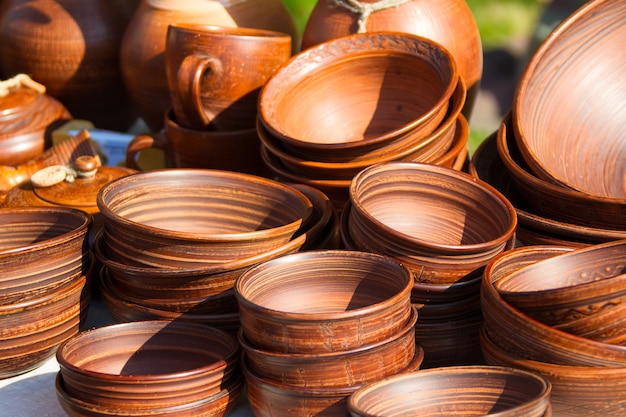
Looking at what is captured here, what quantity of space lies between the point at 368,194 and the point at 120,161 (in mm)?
1226

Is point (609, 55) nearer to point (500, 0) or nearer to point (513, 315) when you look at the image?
point (513, 315)

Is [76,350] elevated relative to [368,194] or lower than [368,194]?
lower

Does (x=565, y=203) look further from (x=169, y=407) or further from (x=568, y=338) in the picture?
(x=169, y=407)

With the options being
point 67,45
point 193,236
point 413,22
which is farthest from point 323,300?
point 67,45

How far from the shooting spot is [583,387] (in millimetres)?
1372

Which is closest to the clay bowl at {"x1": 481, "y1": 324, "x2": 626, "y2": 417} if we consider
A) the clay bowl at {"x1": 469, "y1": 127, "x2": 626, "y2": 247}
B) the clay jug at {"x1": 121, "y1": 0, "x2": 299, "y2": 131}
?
the clay bowl at {"x1": 469, "y1": 127, "x2": 626, "y2": 247}

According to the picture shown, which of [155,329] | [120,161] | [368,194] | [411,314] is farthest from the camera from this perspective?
[120,161]

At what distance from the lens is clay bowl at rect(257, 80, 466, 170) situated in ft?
6.23

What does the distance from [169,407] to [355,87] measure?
1.21 meters

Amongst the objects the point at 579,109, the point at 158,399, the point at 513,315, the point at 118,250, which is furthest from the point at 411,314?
the point at 579,109

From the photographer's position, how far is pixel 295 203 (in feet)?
6.12

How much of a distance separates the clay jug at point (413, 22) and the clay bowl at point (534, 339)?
3.30 feet

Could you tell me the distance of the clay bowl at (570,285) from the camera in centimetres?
135

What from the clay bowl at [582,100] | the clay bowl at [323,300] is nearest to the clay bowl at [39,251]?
the clay bowl at [323,300]
